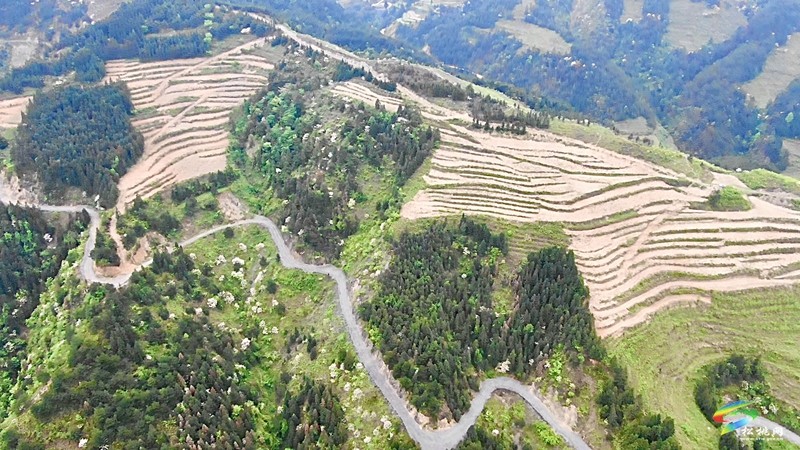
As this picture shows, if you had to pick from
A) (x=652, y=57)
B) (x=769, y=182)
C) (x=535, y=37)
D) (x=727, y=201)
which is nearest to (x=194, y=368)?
(x=727, y=201)

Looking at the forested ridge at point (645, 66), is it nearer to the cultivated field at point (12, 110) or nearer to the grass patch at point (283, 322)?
the grass patch at point (283, 322)

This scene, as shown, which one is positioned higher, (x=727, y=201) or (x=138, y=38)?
(x=727, y=201)

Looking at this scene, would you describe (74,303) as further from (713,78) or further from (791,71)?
(791,71)

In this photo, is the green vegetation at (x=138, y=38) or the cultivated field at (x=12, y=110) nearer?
the cultivated field at (x=12, y=110)

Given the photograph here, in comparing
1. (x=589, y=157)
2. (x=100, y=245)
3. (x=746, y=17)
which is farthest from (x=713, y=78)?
(x=100, y=245)

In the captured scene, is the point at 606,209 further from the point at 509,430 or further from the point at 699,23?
the point at 699,23

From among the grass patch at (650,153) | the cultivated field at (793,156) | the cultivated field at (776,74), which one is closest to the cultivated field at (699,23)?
the cultivated field at (776,74)
